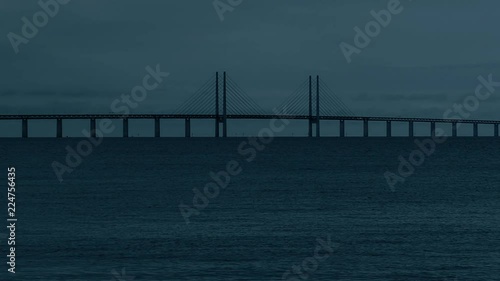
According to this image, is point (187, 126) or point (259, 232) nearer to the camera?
point (259, 232)

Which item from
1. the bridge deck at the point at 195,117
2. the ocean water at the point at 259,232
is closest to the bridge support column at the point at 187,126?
the bridge deck at the point at 195,117

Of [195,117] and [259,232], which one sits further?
[195,117]

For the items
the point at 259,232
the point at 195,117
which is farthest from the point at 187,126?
the point at 259,232

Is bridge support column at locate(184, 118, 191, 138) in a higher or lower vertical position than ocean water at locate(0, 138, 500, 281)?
higher

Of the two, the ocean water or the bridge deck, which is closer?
the ocean water

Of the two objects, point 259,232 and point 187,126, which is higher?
point 187,126

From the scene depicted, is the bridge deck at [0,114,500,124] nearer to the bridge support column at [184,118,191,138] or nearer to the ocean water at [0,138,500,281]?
the bridge support column at [184,118,191,138]

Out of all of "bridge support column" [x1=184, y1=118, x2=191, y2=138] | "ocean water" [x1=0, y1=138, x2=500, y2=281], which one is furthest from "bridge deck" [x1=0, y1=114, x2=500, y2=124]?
"ocean water" [x1=0, y1=138, x2=500, y2=281]

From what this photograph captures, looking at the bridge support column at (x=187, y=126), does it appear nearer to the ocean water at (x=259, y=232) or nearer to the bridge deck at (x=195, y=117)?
the bridge deck at (x=195, y=117)

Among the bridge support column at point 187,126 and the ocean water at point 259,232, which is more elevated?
the bridge support column at point 187,126

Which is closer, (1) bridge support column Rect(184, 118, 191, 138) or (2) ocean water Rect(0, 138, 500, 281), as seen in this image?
(2) ocean water Rect(0, 138, 500, 281)

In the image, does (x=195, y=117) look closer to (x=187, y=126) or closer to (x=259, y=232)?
(x=187, y=126)

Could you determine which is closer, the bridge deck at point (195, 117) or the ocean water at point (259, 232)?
the ocean water at point (259, 232)

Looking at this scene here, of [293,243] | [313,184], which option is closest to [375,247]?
[293,243]
